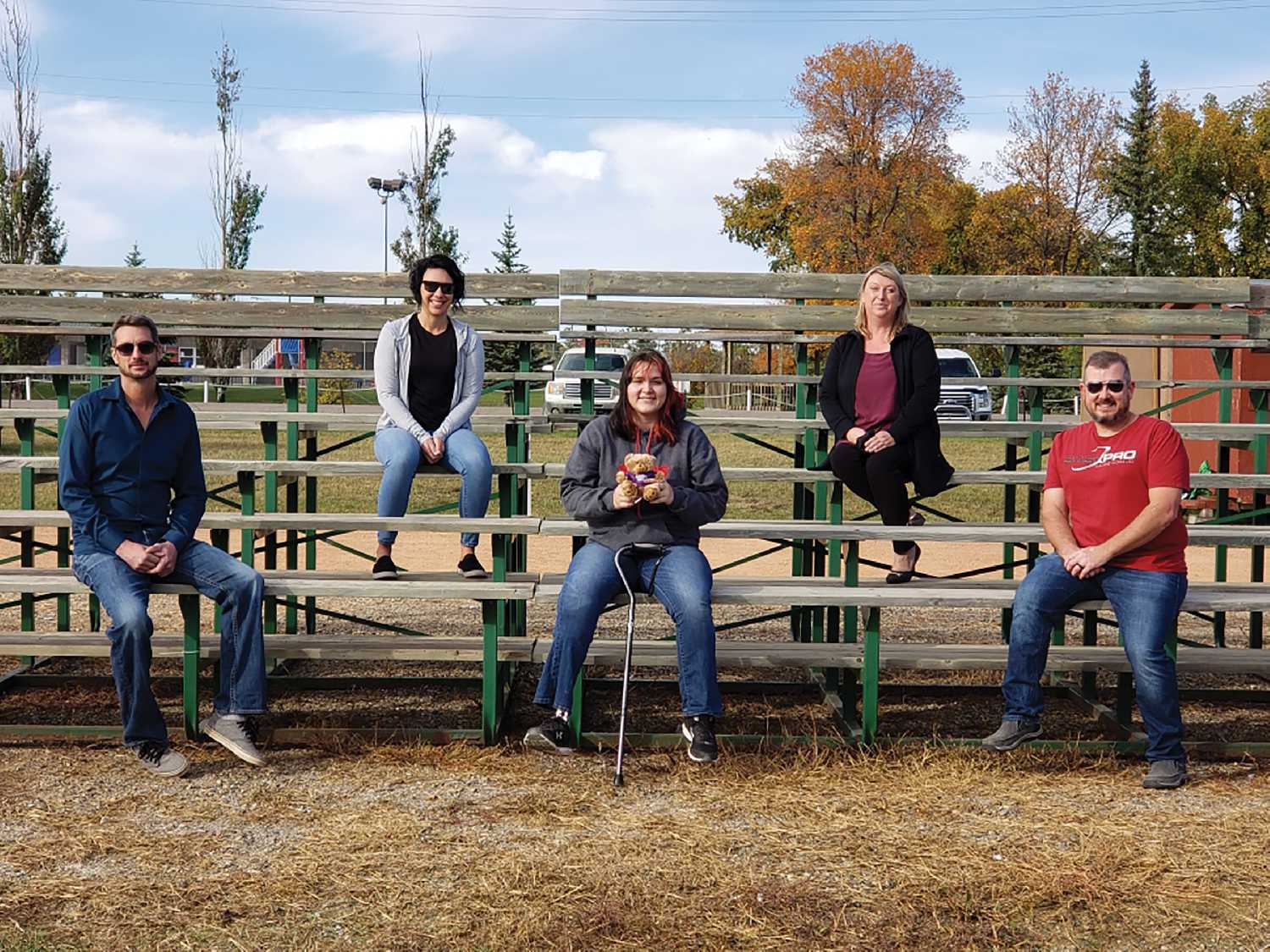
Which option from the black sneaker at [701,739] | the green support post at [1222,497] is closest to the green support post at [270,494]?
the black sneaker at [701,739]

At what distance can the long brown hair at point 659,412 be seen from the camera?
5383 mm

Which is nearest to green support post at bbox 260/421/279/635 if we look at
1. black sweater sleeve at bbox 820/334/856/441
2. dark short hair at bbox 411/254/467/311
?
dark short hair at bbox 411/254/467/311

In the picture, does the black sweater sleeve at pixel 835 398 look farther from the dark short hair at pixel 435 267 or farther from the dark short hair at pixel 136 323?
the dark short hair at pixel 136 323

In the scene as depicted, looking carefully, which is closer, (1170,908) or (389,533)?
(1170,908)

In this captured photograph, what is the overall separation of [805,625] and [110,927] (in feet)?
13.3

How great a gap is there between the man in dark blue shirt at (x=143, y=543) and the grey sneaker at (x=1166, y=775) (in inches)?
128

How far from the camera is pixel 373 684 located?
645 centimetres

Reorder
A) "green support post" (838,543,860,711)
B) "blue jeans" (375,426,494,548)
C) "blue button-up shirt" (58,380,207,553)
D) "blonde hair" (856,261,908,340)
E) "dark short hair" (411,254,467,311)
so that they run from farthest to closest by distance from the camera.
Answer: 1. "dark short hair" (411,254,467,311)
2. "blonde hair" (856,261,908,340)
3. "blue jeans" (375,426,494,548)
4. "green support post" (838,543,860,711)
5. "blue button-up shirt" (58,380,207,553)

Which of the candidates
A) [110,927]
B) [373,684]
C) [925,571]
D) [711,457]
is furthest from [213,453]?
[110,927]

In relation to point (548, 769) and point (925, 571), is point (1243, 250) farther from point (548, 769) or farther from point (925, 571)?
point (548, 769)

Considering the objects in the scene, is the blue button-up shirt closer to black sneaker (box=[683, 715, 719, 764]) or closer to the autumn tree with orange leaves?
black sneaker (box=[683, 715, 719, 764])

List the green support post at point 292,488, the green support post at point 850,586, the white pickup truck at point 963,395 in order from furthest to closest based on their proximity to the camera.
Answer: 1. the white pickup truck at point 963,395
2. the green support post at point 292,488
3. the green support post at point 850,586

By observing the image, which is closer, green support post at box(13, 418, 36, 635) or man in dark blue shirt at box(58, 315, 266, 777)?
man in dark blue shirt at box(58, 315, 266, 777)

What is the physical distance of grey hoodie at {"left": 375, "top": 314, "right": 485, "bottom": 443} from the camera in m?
6.12
